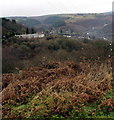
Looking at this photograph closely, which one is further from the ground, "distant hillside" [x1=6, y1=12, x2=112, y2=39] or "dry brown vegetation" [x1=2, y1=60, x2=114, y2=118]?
"distant hillside" [x1=6, y1=12, x2=112, y2=39]

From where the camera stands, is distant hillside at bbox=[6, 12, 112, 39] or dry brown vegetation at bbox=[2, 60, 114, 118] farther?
distant hillside at bbox=[6, 12, 112, 39]

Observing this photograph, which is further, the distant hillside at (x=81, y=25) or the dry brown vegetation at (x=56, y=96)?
the distant hillside at (x=81, y=25)

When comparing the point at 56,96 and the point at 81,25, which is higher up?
the point at 81,25

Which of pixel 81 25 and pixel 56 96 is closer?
pixel 56 96

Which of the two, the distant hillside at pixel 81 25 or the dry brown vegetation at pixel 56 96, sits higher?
the distant hillside at pixel 81 25

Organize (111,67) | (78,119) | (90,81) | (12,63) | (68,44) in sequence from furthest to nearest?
(68,44) → (12,63) → (111,67) → (90,81) → (78,119)

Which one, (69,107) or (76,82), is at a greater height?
(76,82)

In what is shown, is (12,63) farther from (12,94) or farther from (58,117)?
(58,117)

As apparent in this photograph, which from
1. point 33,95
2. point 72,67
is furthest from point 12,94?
point 72,67

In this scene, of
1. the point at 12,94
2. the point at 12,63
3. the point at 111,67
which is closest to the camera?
the point at 12,94

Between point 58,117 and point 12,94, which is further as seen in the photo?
point 12,94
